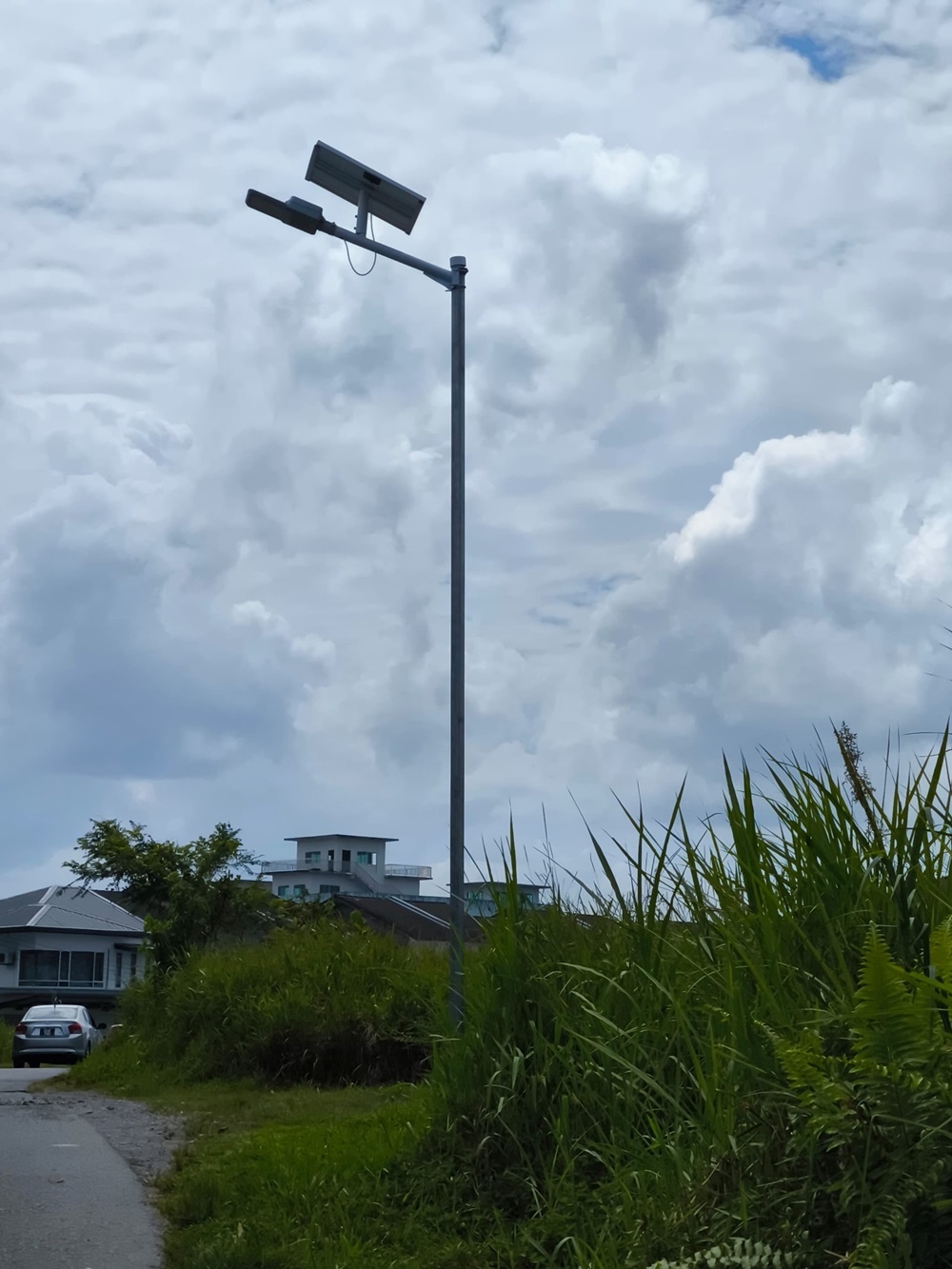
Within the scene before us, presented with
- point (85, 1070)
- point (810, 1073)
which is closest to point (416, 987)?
point (85, 1070)

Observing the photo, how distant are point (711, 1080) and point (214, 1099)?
37.1 feet

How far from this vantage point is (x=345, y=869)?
271 feet

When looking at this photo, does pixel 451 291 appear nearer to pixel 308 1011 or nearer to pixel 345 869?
pixel 308 1011

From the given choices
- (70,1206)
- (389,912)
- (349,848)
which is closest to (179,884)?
(70,1206)

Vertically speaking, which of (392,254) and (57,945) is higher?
(392,254)

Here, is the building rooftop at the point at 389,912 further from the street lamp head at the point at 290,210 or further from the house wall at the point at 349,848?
the street lamp head at the point at 290,210

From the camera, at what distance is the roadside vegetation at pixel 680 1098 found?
12.7ft

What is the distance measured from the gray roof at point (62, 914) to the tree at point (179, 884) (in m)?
45.3

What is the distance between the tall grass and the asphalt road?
177 centimetres

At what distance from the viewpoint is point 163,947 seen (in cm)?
2344

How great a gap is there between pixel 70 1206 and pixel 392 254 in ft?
27.9

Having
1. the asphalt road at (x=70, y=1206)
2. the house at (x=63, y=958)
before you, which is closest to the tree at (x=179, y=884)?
the asphalt road at (x=70, y=1206)

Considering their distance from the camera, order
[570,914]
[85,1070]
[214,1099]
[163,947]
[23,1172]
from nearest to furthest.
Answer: [570,914] < [23,1172] < [214,1099] < [85,1070] < [163,947]

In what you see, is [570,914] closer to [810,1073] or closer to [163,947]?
[810,1073]
